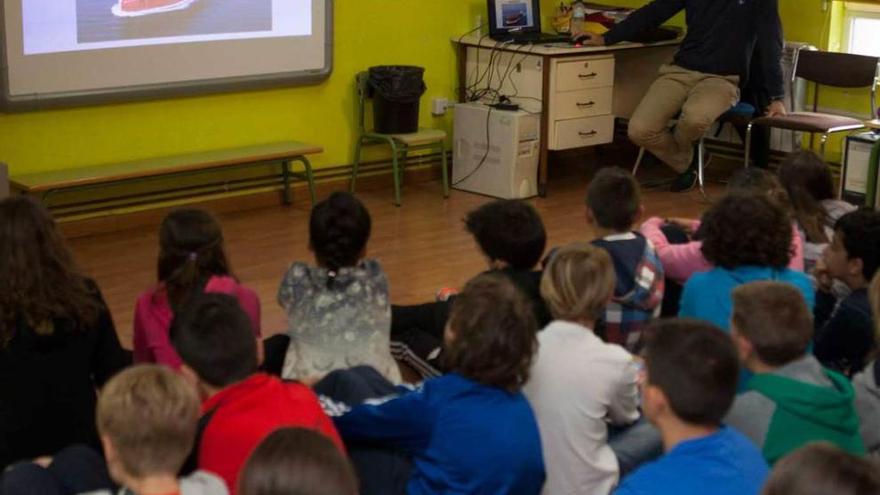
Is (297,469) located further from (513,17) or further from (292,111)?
(513,17)

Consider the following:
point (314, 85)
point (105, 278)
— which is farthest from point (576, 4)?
point (105, 278)

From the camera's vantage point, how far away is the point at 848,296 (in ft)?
11.2

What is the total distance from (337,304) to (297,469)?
5.11 ft

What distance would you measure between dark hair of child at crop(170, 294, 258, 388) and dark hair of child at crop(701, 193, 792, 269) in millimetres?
1417

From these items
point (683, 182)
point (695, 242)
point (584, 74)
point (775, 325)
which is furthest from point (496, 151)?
point (775, 325)

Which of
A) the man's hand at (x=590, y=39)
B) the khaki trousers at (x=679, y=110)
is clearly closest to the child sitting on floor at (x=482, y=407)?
the khaki trousers at (x=679, y=110)

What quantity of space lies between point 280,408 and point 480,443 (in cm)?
42

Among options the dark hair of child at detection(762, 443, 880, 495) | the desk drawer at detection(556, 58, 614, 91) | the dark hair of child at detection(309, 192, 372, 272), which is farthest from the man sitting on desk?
the dark hair of child at detection(762, 443, 880, 495)

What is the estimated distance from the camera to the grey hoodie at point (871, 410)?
2799 mm

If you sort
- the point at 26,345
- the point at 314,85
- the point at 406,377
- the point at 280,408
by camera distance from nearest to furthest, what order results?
the point at 280,408, the point at 26,345, the point at 406,377, the point at 314,85

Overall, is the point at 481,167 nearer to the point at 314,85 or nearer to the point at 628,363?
the point at 314,85

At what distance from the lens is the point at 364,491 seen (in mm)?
2844

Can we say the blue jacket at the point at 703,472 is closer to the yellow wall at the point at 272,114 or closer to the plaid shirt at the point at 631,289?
the plaid shirt at the point at 631,289

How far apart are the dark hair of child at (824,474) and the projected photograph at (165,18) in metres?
4.92
